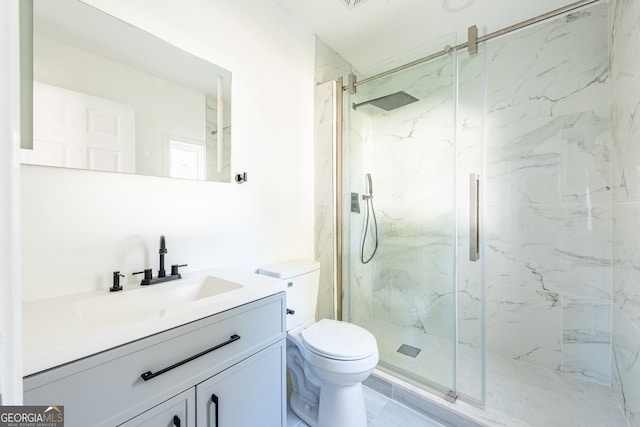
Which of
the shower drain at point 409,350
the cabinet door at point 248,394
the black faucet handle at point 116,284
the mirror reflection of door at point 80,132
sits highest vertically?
the mirror reflection of door at point 80,132

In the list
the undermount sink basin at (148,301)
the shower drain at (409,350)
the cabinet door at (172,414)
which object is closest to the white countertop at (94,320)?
the undermount sink basin at (148,301)

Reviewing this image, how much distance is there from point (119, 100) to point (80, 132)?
206 millimetres

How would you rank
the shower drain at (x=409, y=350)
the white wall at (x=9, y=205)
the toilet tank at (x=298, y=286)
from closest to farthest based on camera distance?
the white wall at (x=9, y=205) < the toilet tank at (x=298, y=286) < the shower drain at (x=409, y=350)

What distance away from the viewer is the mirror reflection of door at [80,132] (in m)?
0.95

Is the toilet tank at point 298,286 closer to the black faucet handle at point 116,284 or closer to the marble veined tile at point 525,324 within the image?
the black faucet handle at point 116,284

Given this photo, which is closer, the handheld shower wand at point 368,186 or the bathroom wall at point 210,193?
the bathroom wall at point 210,193

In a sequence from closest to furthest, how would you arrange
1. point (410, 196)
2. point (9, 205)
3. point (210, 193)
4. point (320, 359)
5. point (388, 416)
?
point (9, 205)
point (320, 359)
point (210, 193)
point (388, 416)
point (410, 196)

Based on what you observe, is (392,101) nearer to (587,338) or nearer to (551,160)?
(551,160)

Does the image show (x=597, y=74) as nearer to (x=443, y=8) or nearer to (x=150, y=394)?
(x=443, y=8)

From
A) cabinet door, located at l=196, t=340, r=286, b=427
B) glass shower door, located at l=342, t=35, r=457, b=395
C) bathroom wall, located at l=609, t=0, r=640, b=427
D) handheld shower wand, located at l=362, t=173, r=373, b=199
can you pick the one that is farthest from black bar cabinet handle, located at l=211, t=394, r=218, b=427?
bathroom wall, located at l=609, t=0, r=640, b=427

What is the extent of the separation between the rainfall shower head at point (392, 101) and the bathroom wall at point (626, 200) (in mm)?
1066

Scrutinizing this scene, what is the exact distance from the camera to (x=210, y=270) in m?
1.41

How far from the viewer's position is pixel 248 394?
106cm

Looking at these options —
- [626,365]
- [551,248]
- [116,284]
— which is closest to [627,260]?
[551,248]
